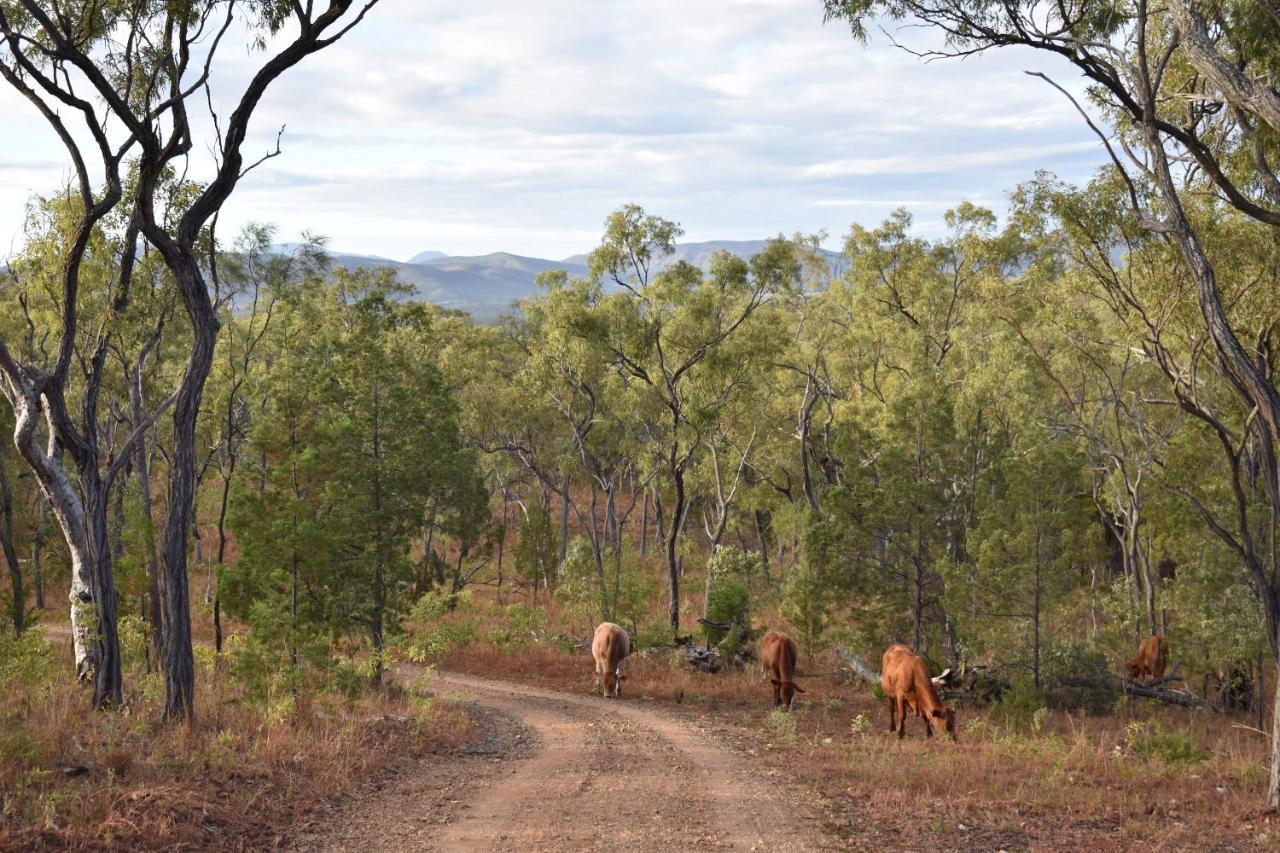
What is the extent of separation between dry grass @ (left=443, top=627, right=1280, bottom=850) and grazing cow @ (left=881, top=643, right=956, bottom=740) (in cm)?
36

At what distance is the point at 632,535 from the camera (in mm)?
63469

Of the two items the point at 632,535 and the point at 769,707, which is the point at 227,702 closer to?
the point at 769,707

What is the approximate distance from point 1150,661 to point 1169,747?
982 cm

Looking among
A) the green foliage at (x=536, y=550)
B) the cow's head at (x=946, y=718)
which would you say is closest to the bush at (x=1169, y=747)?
the cow's head at (x=946, y=718)

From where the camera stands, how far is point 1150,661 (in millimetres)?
23359

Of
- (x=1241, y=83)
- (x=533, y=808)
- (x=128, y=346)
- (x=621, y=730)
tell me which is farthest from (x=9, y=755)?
(x=1241, y=83)

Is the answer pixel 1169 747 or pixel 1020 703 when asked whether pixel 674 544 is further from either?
pixel 1169 747

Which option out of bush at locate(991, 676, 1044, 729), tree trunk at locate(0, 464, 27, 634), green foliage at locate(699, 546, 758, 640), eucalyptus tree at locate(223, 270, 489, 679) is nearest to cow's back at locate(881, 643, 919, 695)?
bush at locate(991, 676, 1044, 729)

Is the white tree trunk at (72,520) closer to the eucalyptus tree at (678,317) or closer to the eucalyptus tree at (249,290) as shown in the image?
the eucalyptus tree at (249,290)

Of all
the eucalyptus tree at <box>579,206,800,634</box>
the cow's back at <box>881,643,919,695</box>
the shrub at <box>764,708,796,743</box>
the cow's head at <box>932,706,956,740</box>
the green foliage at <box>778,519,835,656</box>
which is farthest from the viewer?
the eucalyptus tree at <box>579,206,800,634</box>

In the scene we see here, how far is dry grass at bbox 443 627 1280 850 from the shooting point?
10.8 metres

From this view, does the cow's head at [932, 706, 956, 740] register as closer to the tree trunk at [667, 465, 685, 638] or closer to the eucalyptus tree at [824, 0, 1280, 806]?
the eucalyptus tree at [824, 0, 1280, 806]

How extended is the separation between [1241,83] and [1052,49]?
315cm

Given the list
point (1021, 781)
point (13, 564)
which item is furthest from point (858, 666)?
point (13, 564)
